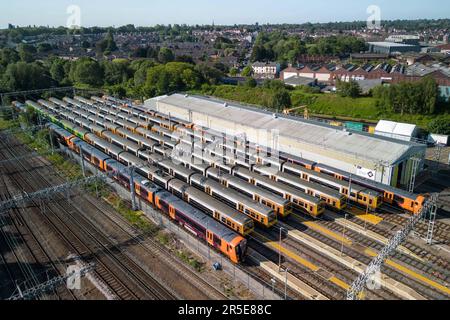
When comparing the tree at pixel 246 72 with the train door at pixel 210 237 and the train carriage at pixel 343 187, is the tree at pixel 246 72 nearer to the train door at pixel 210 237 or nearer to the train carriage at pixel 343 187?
the train carriage at pixel 343 187

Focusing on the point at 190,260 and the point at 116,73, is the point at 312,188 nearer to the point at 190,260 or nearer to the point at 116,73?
the point at 190,260

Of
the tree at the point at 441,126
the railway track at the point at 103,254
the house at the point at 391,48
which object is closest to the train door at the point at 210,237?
the railway track at the point at 103,254

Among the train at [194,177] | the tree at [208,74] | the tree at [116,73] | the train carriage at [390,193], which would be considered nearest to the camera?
the train at [194,177]

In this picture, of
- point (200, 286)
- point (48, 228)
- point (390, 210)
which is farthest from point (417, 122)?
point (48, 228)

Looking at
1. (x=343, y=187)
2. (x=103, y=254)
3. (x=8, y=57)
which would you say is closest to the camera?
(x=103, y=254)

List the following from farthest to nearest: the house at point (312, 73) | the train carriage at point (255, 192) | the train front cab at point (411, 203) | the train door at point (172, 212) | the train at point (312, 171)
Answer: the house at point (312, 73), the train at point (312, 171), the train front cab at point (411, 203), the train carriage at point (255, 192), the train door at point (172, 212)

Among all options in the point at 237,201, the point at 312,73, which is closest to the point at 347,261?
the point at 237,201

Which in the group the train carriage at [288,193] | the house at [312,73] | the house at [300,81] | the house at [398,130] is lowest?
the train carriage at [288,193]
